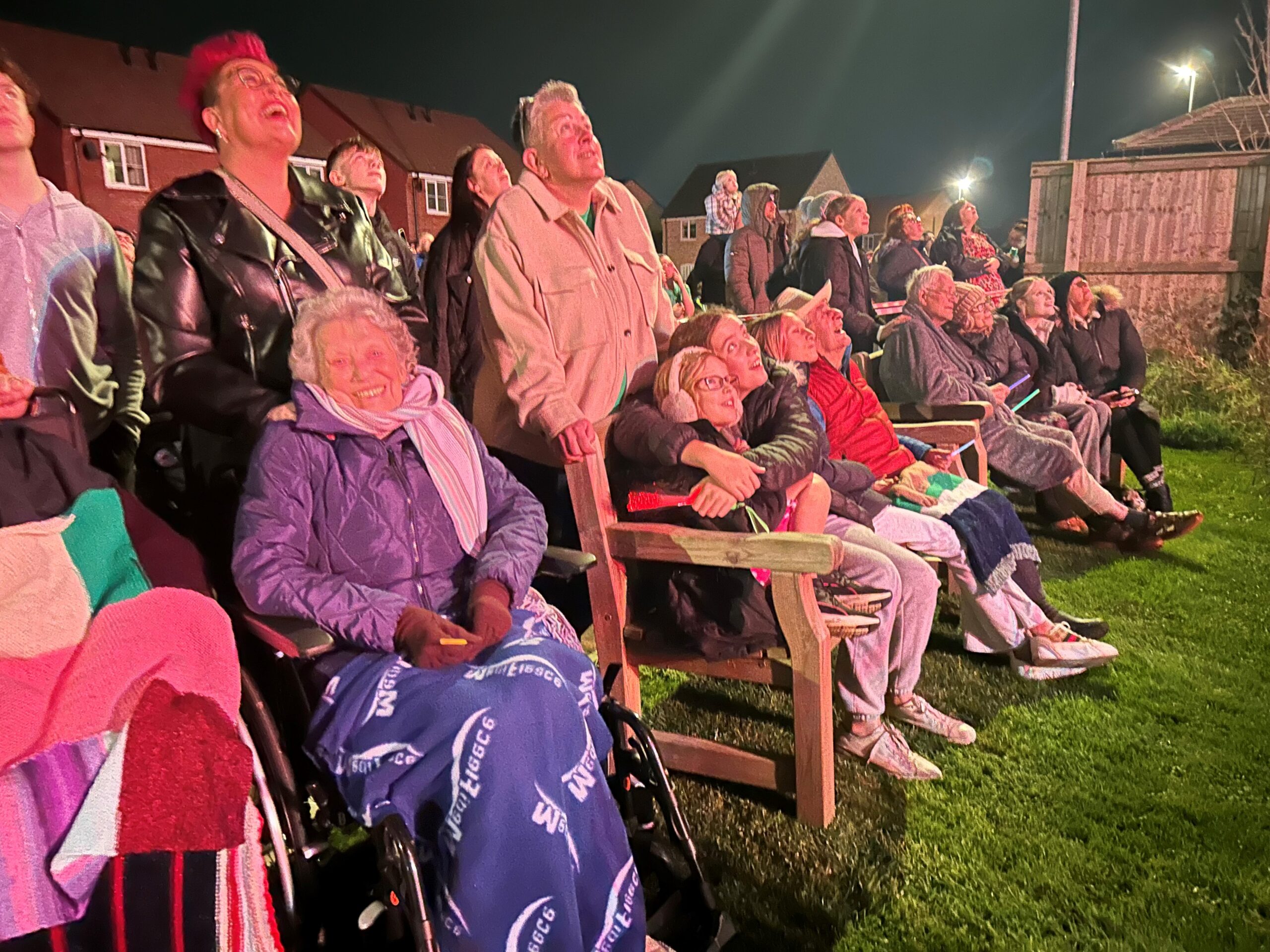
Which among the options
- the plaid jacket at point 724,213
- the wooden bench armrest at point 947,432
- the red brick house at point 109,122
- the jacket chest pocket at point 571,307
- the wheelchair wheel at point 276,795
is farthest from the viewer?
the red brick house at point 109,122

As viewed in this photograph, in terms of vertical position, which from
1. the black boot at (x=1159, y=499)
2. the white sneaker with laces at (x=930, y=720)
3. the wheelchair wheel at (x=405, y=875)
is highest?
the wheelchair wheel at (x=405, y=875)

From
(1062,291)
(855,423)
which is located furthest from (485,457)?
(1062,291)

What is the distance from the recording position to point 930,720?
304cm

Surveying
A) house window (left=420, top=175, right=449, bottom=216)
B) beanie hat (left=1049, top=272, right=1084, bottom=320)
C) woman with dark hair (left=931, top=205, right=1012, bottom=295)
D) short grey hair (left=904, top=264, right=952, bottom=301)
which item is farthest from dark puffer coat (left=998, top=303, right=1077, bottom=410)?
house window (left=420, top=175, right=449, bottom=216)

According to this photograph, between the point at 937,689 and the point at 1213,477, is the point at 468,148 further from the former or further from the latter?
the point at 1213,477

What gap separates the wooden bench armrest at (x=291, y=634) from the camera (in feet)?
5.74

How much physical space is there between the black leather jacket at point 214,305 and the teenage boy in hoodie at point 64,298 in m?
0.24

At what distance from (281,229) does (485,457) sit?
78 cm

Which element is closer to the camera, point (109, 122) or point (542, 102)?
point (542, 102)

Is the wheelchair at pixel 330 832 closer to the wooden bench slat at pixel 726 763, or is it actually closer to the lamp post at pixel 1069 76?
the wooden bench slat at pixel 726 763

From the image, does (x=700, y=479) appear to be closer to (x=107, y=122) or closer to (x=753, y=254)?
(x=753, y=254)

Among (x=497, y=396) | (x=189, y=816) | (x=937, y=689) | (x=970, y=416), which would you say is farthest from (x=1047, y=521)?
(x=189, y=816)

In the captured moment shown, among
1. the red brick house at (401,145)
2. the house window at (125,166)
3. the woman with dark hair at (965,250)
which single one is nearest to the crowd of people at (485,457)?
the woman with dark hair at (965,250)

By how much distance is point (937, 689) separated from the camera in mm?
3387
